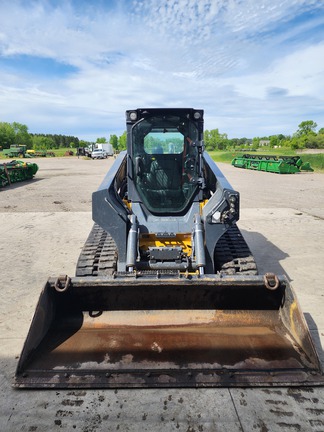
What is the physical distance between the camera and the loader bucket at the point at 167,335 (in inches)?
108

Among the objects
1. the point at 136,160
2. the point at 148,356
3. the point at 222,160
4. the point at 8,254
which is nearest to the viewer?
the point at 148,356

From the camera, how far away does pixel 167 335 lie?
10.4 feet

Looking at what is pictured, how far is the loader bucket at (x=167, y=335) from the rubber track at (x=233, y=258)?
0.77m

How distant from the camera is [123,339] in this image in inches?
Answer: 123

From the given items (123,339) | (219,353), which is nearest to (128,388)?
(123,339)

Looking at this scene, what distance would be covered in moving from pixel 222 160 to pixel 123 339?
47435 mm

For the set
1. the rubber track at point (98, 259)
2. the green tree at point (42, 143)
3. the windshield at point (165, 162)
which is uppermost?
the windshield at point (165, 162)

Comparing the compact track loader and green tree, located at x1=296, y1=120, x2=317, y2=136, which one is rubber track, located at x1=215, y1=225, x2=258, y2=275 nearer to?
the compact track loader

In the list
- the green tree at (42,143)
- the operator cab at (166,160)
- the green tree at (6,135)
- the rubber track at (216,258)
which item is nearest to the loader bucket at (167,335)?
the rubber track at (216,258)

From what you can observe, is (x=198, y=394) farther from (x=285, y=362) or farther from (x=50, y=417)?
(x=50, y=417)

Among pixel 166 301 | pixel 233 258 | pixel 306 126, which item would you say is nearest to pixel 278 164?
pixel 233 258

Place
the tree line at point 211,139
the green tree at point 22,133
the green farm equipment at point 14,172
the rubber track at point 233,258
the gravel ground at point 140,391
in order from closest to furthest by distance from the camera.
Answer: the gravel ground at point 140,391 → the rubber track at point 233,258 → the green farm equipment at point 14,172 → the tree line at point 211,139 → the green tree at point 22,133

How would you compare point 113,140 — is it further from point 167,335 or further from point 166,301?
point 167,335

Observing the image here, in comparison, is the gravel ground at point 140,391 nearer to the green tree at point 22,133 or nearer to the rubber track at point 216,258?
the rubber track at point 216,258
